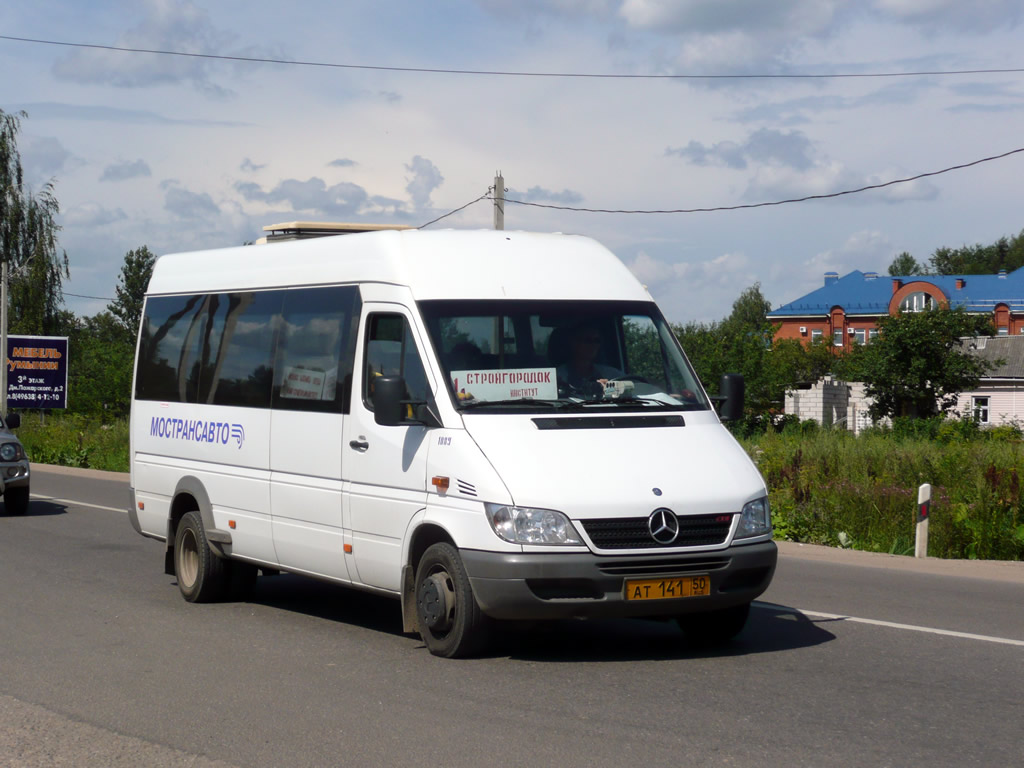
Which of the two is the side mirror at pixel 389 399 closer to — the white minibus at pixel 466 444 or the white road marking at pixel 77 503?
the white minibus at pixel 466 444

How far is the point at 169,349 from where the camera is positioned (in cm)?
1120

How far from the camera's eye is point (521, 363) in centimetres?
812

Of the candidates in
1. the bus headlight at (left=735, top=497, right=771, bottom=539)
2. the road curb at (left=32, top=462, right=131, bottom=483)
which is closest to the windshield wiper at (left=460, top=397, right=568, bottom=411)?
the bus headlight at (left=735, top=497, right=771, bottom=539)

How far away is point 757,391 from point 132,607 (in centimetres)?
4761

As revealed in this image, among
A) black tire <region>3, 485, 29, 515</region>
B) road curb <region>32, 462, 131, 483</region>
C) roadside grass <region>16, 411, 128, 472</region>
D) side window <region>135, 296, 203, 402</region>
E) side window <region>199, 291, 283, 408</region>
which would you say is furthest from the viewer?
roadside grass <region>16, 411, 128, 472</region>

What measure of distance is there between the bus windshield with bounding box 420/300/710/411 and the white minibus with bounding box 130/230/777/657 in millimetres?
14

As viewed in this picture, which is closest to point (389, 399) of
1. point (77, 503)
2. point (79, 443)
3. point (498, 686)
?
point (498, 686)

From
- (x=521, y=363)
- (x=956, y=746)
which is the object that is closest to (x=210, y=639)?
(x=521, y=363)

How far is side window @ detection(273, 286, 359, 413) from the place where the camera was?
8758mm

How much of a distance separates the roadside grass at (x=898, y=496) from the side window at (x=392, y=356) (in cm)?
918

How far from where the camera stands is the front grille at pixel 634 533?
7227mm

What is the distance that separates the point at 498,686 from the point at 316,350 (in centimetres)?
302

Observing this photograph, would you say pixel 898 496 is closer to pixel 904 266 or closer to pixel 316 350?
pixel 316 350

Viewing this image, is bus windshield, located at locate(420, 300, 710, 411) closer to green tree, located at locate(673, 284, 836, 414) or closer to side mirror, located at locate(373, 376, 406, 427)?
side mirror, located at locate(373, 376, 406, 427)
